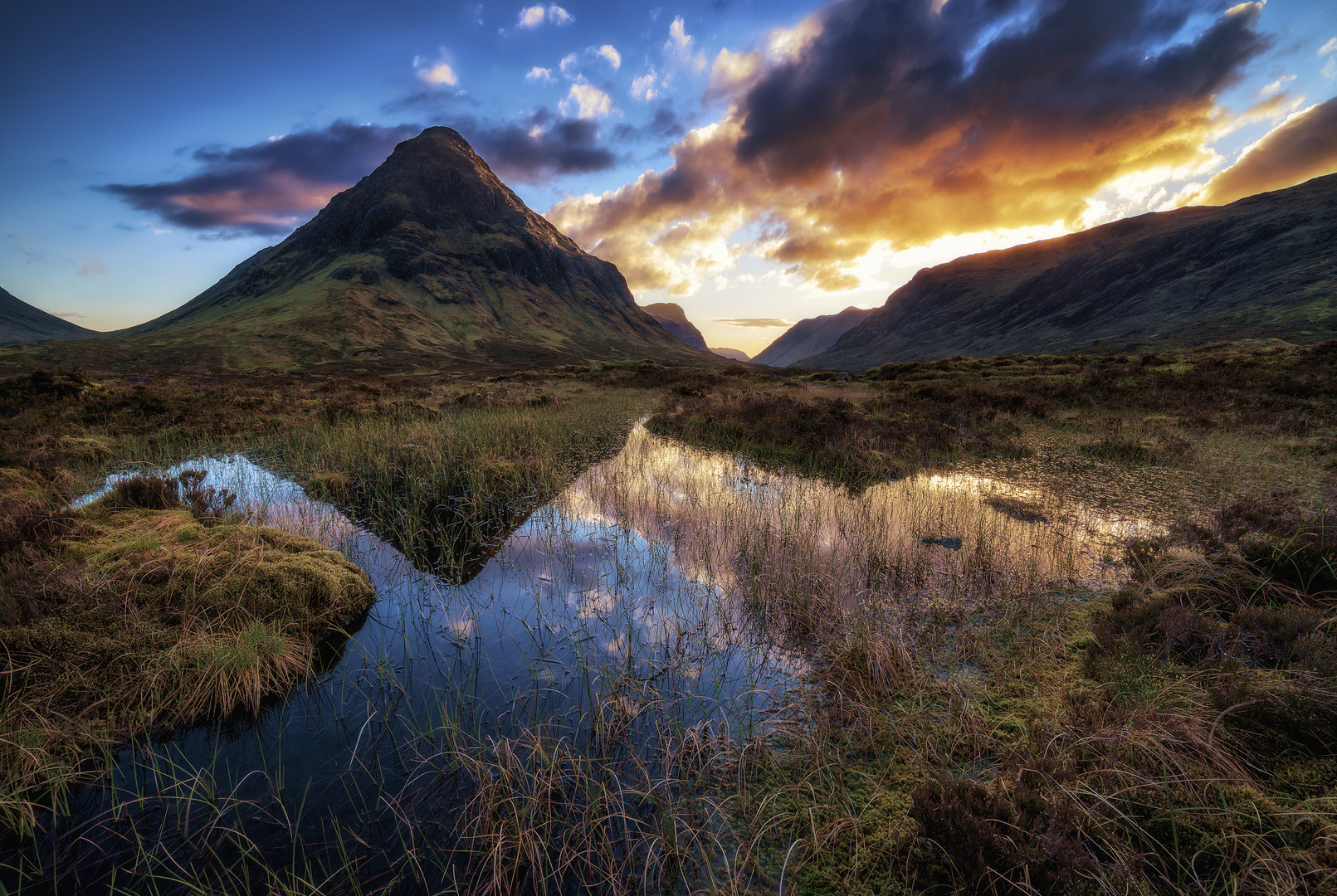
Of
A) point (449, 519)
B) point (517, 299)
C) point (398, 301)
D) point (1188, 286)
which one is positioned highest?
point (517, 299)

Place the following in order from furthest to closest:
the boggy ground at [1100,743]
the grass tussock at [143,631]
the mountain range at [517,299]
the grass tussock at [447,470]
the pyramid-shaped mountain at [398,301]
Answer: the pyramid-shaped mountain at [398,301]
the mountain range at [517,299]
the grass tussock at [447,470]
the grass tussock at [143,631]
the boggy ground at [1100,743]

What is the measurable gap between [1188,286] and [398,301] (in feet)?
711

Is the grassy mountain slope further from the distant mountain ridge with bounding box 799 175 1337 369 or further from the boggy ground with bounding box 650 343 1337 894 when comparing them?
the distant mountain ridge with bounding box 799 175 1337 369

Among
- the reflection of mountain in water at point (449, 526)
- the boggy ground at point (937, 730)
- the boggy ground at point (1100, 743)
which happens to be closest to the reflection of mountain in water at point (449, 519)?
the reflection of mountain in water at point (449, 526)

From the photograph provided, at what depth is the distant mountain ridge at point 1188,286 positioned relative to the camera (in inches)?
3241

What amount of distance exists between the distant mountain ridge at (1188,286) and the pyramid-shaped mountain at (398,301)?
116 meters

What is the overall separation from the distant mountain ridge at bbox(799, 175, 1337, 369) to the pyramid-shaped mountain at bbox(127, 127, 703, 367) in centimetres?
11556

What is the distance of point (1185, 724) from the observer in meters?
2.79

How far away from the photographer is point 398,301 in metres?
132

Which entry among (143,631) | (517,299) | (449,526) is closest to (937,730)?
(143,631)

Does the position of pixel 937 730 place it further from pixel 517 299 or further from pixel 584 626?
pixel 517 299

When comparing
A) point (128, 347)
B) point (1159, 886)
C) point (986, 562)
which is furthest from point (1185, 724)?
point (128, 347)

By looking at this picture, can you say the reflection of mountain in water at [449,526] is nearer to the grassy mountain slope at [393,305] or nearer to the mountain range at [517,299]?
the mountain range at [517,299]

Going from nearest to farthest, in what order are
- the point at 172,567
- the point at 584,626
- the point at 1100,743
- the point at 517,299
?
the point at 1100,743
the point at 172,567
the point at 584,626
the point at 517,299
